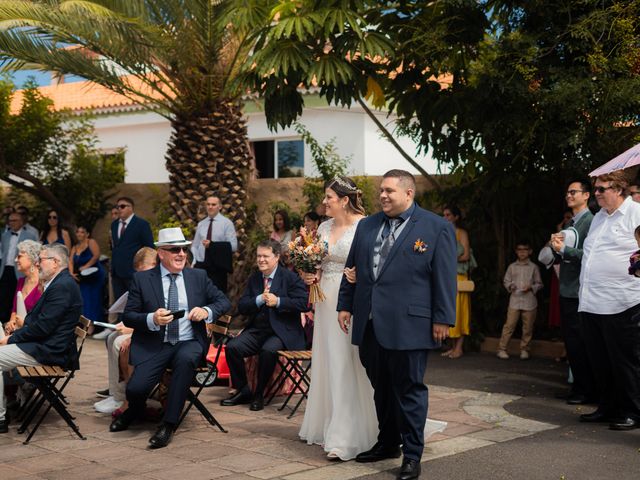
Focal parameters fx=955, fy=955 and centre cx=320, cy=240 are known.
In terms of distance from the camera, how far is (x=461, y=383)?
9.99m

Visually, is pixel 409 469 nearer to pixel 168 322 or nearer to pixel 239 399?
pixel 168 322

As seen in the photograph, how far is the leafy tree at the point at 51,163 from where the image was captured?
16.4 m

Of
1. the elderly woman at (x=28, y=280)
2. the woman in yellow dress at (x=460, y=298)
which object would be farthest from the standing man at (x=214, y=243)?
the elderly woman at (x=28, y=280)

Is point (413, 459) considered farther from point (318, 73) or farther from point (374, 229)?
point (318, 73)

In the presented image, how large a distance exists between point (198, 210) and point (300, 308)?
6.16 m

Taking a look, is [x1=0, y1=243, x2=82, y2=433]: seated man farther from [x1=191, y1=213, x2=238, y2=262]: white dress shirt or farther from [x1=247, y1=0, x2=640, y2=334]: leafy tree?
[x1=191, y1=213, x2=238, y2=262]: white dress shirt

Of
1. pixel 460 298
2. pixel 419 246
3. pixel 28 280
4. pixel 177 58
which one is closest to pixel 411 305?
pixel 419 246

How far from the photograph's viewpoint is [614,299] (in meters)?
7.55

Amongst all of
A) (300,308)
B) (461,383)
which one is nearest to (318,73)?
(300,308)

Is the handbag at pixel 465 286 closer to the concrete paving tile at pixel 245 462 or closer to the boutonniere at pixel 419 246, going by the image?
the concrete paving tile at pixel 245 462

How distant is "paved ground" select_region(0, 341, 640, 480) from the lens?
6355 millimetres

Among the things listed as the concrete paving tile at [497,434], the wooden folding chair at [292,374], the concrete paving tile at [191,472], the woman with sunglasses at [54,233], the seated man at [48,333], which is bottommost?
the concrete paving tile at [191,472]

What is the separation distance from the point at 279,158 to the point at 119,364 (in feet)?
46.6

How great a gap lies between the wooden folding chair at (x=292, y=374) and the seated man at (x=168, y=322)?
2.97 ft
